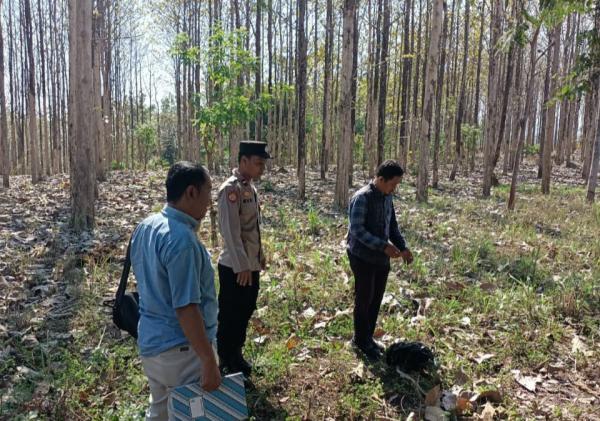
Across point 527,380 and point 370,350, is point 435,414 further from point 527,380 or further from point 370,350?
point 527,380

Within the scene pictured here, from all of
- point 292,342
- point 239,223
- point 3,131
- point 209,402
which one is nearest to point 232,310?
point 239,223

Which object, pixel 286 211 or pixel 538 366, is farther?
pixel 286 211

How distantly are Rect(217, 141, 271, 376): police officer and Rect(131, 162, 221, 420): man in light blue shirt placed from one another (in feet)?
3.88

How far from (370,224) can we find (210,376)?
225 cm

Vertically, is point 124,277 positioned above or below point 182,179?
below

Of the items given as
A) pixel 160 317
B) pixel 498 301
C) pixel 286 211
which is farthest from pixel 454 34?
pixel 160 317

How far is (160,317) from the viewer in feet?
7.38

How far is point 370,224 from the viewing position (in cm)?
408

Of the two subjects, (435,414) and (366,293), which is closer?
(435,414)

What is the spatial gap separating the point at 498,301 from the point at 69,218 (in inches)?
288

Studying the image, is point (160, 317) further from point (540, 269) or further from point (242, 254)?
point (540, 269)

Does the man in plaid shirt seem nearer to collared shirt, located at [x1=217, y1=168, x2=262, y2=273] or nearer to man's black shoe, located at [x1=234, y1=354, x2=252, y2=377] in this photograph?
collared shirt, located at [x1=217, y1=168, x2=262, y2=273]

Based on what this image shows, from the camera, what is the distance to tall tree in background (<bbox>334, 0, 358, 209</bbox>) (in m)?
10.4

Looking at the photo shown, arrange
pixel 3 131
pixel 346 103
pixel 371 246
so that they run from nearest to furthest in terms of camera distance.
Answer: pixel 371 246 < pixel 346 103 < pixel 3 131
